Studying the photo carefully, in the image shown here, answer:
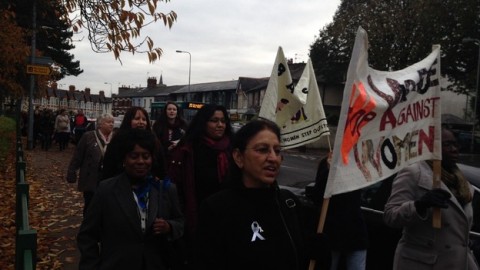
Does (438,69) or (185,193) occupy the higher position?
(438,69)

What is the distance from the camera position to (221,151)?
423cm

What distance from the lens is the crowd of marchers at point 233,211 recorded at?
2.28 m

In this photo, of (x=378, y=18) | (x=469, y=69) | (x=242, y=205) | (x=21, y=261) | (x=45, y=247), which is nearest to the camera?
(x=242, y=205)

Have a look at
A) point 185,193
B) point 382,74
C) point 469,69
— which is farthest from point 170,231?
point 469,69

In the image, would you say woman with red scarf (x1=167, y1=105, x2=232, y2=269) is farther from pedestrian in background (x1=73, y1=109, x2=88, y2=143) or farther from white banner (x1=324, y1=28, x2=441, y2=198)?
pedestrian in background (x1=73, y1=109, x2=88, y2=143)

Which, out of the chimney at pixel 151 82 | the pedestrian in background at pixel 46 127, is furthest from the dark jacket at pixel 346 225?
the chimney at pixel 151 82

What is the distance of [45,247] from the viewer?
6516mm

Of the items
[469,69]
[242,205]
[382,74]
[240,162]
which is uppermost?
[469,69]

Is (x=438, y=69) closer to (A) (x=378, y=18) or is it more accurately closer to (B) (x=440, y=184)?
(B) (x=440, y=184)

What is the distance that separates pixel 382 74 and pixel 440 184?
0.77m

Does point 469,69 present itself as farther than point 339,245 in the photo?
Yes

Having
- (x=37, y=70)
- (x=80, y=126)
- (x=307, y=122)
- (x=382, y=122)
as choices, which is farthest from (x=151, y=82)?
(x=382, y=122)

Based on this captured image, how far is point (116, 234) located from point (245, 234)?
1.14 meters

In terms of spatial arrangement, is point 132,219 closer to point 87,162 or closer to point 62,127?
point 87,162
